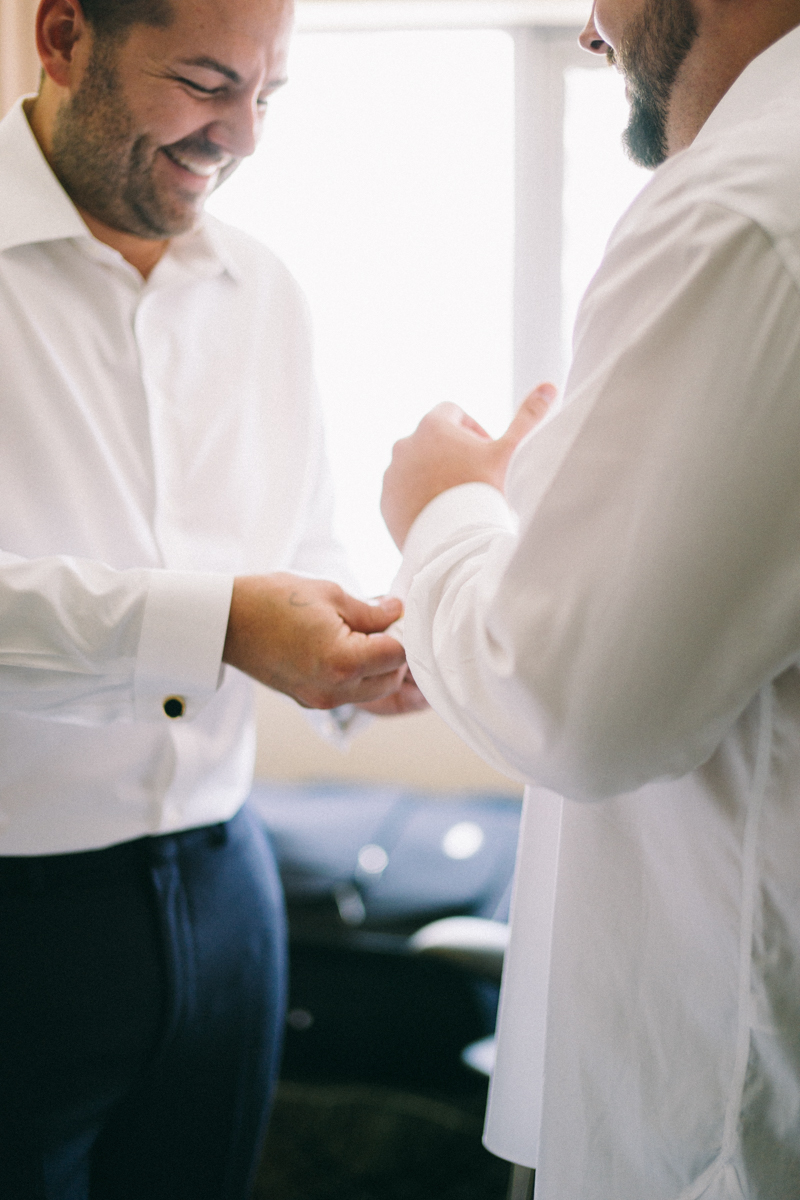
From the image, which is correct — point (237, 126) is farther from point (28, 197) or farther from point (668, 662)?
point (668, 662)

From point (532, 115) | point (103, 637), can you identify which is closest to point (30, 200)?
point (103, 637)

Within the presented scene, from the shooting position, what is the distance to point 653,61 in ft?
2.23

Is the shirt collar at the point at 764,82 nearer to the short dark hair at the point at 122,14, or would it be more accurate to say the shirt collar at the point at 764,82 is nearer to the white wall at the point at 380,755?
the short dark hair at the point at 122,14

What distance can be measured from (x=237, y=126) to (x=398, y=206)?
5.96 feet

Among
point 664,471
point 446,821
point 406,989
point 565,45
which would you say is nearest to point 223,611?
point 664,471

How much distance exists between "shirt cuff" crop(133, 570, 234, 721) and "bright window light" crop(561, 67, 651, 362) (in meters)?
2.05

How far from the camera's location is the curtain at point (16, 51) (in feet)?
8.11

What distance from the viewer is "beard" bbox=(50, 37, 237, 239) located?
1037mm

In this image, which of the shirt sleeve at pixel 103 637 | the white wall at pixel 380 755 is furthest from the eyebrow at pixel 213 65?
the white wall at pixel 380 755

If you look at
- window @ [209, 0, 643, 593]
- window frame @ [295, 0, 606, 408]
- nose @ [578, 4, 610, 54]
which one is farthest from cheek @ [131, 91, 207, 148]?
window frame @ [295, 0, 606, 408]

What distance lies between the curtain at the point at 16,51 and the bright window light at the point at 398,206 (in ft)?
1.94

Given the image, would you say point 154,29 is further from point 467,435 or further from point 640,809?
point 640,809

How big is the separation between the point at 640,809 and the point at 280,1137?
1.68 meters

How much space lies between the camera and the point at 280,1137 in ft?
6.62
